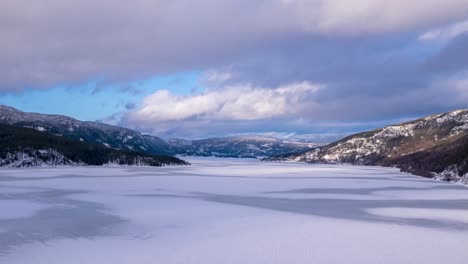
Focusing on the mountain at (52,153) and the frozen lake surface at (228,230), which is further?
the mountain at (52,153)

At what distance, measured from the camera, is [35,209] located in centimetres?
3822

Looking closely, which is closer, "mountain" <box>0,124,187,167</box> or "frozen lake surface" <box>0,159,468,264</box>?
"frozen lake surface" <box>0,159,468,264</box>

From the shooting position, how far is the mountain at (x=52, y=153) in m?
136

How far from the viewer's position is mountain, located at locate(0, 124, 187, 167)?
448ft

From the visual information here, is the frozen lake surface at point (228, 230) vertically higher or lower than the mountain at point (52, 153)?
lower

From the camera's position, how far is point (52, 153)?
146250 mm

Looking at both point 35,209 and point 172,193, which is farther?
point 172,193

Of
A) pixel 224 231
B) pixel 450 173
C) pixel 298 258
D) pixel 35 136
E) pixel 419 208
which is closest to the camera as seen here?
pixel 298 258

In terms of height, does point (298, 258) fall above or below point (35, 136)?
below

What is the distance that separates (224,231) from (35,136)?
15852cm

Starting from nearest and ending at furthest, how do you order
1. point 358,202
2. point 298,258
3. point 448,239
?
1. point 298,258
2. point 448,239
3. point 358,202

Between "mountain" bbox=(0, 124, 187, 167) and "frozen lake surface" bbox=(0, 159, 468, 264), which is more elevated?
"mountain" bbox=(0, 124, 187, 167)

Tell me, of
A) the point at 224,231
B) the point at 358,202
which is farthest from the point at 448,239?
the point at 358,202

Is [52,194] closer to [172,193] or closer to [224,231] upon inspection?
[172,193]
